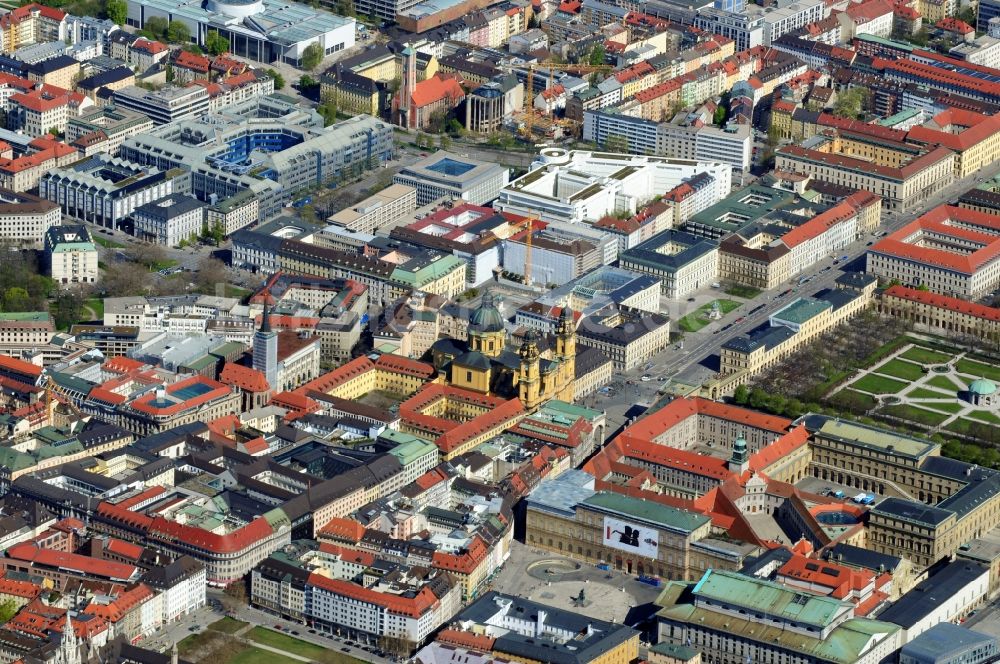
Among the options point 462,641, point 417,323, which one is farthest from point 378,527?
point 417,323

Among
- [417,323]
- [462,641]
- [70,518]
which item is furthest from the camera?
[417,323]

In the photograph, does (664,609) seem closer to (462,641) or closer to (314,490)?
(462,641)

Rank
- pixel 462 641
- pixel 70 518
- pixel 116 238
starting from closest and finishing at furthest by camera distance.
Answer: pixel 462 641 → pixel 70 518 → pixel 116 238

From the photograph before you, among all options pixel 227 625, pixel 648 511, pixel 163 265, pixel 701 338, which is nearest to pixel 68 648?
pixel 227 625

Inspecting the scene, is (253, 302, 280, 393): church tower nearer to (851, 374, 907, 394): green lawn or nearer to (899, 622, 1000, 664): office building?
(851, 374, 907, 394): green lawn

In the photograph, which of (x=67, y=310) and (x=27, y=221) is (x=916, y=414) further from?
(x=27, y=221)

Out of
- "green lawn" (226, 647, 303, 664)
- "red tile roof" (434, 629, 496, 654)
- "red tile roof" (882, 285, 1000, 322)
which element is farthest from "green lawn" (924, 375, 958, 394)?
"green lawn" (226, 647, 303, 664)

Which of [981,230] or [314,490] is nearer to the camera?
[314,490]
